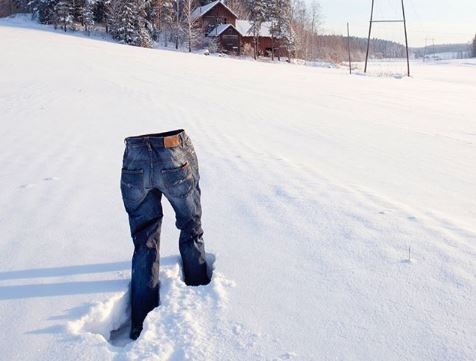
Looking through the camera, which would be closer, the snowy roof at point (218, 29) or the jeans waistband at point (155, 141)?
the jeans waistband at point (155, 141)

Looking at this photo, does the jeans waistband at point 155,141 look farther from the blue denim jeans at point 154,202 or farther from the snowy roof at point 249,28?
the snowy roof at point 249,28

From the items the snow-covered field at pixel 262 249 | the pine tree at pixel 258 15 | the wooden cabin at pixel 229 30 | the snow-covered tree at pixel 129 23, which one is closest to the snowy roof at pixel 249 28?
the wooden cabin at pixel 229 30

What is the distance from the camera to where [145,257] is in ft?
9.93

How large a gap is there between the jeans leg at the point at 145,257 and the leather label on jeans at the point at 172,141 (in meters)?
0.35

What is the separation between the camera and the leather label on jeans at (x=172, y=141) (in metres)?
2.79

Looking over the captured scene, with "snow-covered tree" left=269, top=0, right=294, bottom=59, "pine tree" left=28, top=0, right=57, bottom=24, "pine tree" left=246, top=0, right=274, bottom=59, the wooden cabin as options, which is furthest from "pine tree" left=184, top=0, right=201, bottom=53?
"pine tree" left=28, top=0, right=57, bottom=24

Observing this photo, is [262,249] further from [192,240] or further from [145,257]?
[145,257]

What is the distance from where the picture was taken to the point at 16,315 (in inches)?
108

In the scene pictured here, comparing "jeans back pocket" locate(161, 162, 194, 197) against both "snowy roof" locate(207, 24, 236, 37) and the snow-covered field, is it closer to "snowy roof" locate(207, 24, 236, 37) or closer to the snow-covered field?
the snow-covered field

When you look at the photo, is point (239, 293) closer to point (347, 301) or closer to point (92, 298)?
point (347, 301)

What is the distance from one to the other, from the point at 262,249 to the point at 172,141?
1.24 metres

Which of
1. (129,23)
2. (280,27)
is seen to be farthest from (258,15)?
(129,23)

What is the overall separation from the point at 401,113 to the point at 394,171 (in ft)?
22.7

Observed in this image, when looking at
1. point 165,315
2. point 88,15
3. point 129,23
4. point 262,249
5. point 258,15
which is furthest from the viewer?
point 258,15
